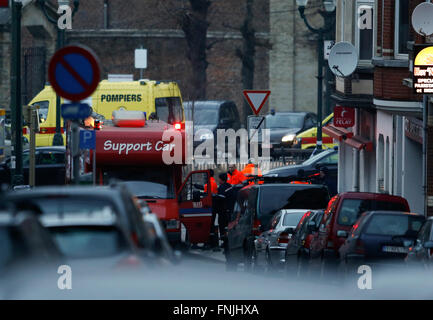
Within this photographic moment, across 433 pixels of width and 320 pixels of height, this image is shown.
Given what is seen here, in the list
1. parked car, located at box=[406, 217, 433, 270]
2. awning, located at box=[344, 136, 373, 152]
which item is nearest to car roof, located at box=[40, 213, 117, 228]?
parked car, located at box=[406, 217, 433, 270]

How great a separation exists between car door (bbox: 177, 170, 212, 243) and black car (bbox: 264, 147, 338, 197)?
29.6 feet

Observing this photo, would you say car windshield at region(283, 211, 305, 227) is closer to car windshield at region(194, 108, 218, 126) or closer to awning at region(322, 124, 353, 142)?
awning at region(322, 124, 353, 142)

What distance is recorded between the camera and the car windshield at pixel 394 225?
17031mm

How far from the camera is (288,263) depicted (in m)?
20.5

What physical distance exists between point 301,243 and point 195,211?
4.36m

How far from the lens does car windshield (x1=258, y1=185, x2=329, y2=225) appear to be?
23484 millimetres

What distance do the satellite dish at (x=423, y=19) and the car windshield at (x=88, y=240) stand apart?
16672 mm

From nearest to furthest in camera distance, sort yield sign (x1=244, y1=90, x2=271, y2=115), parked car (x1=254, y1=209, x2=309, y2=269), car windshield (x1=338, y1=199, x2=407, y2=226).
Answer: car windshield (x1=338, y1=199, x2=407, y2=226) → parked car (x1=254, y1=209, x2=309, y2=269) → yield sign (x1=244, y1=90, x2=271, y2=115)

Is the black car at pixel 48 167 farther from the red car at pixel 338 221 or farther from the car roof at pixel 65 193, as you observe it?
the car roof at pixel 65 193

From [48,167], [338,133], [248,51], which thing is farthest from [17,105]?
[248,51]

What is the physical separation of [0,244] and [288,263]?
44.5ft

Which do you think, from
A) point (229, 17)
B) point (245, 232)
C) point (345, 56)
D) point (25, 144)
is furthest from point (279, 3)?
point (245, 232)

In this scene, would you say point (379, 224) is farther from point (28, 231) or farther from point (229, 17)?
point (229, 17)
